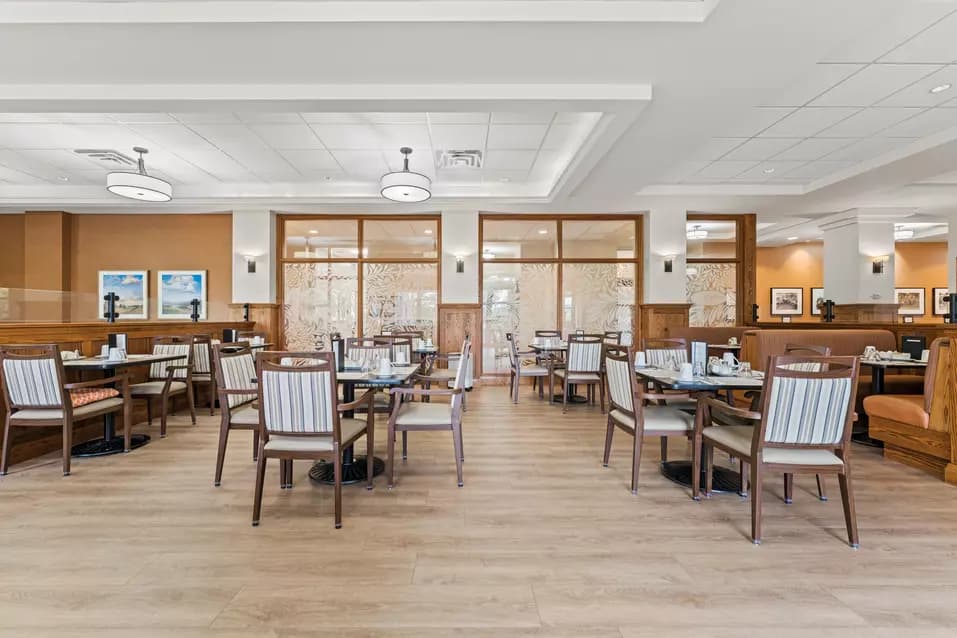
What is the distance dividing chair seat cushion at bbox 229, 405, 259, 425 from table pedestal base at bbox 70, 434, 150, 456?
5.37ft

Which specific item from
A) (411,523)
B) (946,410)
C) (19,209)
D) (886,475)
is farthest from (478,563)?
(19,209)

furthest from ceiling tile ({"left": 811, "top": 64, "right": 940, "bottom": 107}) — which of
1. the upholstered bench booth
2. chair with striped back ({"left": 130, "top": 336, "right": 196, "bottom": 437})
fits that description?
chair with striped back ({"left": 130, "top": 336, "right": 196, "bottom": 437})

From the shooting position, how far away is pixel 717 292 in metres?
8.52

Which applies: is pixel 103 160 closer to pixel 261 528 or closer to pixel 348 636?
pixel 261 528

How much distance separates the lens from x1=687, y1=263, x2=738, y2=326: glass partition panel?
8.51 m

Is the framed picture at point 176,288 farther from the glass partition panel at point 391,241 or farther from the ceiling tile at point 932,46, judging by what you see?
the ceiling tile at point 932,46

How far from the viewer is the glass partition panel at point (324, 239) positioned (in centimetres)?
845

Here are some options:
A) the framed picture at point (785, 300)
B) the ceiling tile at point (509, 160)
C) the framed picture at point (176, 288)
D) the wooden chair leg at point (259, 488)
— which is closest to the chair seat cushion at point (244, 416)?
the wooden chair leg at point (259, 488)

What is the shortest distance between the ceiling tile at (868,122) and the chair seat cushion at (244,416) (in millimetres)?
6285

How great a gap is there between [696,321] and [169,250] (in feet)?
33.1

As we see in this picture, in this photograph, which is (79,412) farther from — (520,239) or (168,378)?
(520,239)

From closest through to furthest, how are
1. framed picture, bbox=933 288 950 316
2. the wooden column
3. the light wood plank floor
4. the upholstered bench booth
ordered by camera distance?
the light wood plank floor → the upholstered bench booth → the wooden column → framed picture, bbox=933 288 950 316

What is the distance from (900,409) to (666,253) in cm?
476

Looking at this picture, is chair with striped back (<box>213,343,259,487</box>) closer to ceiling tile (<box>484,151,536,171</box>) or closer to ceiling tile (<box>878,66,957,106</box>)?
ceiling tile (<box>484,151,536,171</box>)
